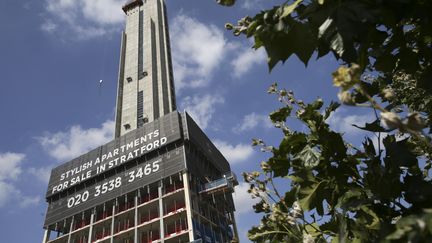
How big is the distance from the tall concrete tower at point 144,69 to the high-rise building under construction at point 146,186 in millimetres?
218

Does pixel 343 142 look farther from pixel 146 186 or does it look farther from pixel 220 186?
pixel 146 186

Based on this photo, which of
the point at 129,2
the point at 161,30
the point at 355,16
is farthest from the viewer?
the point at 129,2

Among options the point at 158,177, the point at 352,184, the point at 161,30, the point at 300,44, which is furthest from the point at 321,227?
the point at 161,30

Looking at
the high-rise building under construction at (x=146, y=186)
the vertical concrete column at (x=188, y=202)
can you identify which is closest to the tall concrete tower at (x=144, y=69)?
the high-rise building under construction at (x=146, y=186)

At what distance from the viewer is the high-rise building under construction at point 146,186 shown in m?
39.7

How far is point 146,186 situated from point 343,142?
137 ft

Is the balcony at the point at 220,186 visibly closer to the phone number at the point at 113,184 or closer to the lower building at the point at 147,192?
the lower building at the point at 147,192

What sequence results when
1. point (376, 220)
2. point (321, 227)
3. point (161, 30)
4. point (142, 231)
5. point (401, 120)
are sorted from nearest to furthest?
point (401, 120)
point (376, 220)
point (321, 227)
point (142, 231)
point (161, 30)

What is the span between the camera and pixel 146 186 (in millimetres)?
41781

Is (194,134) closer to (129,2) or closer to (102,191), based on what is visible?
(102,191)

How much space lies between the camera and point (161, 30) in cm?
6438

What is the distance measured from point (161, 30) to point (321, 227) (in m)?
65.7

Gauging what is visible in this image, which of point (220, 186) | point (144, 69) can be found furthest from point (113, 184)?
point (144, 69)

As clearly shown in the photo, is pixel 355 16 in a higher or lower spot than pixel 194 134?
lower
